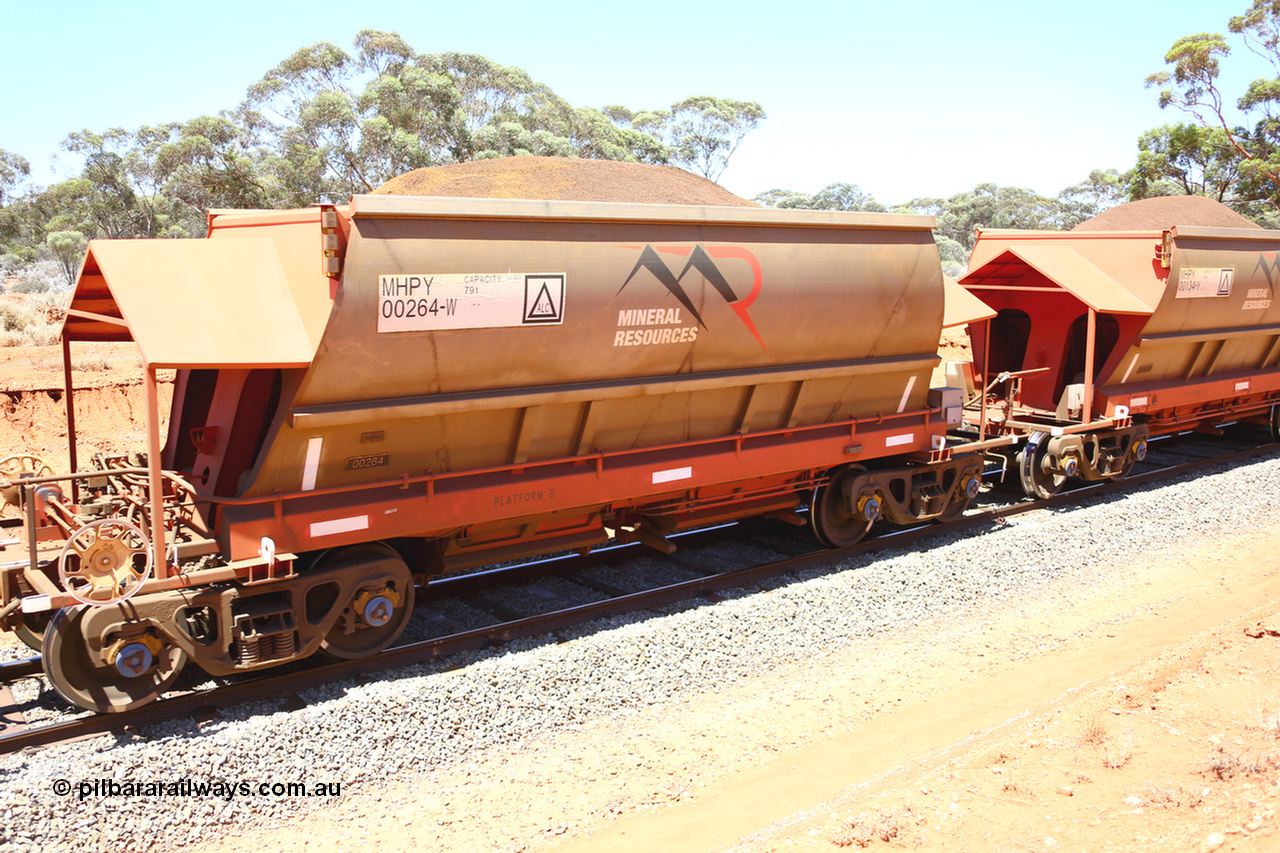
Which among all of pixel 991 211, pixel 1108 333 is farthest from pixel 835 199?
pixel 1108 333

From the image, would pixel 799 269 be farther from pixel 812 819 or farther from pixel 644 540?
pixel 812 819

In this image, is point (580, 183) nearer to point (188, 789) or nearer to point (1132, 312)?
point (1132, 312)

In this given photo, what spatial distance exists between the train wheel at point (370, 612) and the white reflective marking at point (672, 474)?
2465 millimetres

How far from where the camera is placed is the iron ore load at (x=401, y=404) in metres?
6.39

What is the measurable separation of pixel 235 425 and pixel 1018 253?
33.7 feet

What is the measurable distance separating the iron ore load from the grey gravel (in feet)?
2.45

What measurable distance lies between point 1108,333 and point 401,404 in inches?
426

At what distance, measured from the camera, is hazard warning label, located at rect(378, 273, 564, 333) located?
6.79 metres

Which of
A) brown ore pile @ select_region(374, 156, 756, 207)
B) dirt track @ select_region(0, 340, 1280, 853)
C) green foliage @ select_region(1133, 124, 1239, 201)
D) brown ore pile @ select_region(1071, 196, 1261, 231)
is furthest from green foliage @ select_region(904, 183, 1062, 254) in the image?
dirt track @ select_region(0, 340, 1280, 853)

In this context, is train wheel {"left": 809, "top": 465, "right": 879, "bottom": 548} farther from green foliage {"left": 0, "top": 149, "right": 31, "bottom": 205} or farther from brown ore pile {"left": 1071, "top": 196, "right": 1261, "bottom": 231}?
green foliage {"left": 0, "top": 149, "right": 31, "bottom": 205}

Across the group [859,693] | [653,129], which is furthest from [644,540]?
[653,129]

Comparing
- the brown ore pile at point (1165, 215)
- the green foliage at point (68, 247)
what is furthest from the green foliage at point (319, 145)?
the brown ore pile at point (1165, 215)

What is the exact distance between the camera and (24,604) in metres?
5.93

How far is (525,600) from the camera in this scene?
886 cm
